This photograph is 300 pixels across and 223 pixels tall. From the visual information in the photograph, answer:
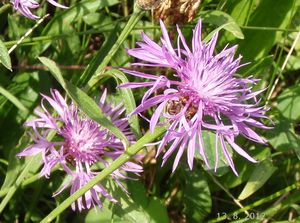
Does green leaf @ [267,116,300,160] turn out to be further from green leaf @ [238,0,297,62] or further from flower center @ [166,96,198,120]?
flower center @ [166,96,198,120]

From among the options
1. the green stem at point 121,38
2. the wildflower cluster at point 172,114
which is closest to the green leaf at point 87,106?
the wildflower cluster at point 172,114

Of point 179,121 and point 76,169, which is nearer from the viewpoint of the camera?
point 179,121

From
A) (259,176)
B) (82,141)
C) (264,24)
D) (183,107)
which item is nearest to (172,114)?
(183,107)

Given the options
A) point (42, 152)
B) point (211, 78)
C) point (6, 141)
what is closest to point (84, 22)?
point (6, 141)

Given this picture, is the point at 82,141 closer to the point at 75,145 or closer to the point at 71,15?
the point at 75,145

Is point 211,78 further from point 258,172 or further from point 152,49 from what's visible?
point 258,172

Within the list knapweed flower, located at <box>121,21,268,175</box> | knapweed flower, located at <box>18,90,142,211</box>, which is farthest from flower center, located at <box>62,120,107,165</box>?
knapweed flower, located at <box>121,21,268,175</box>
